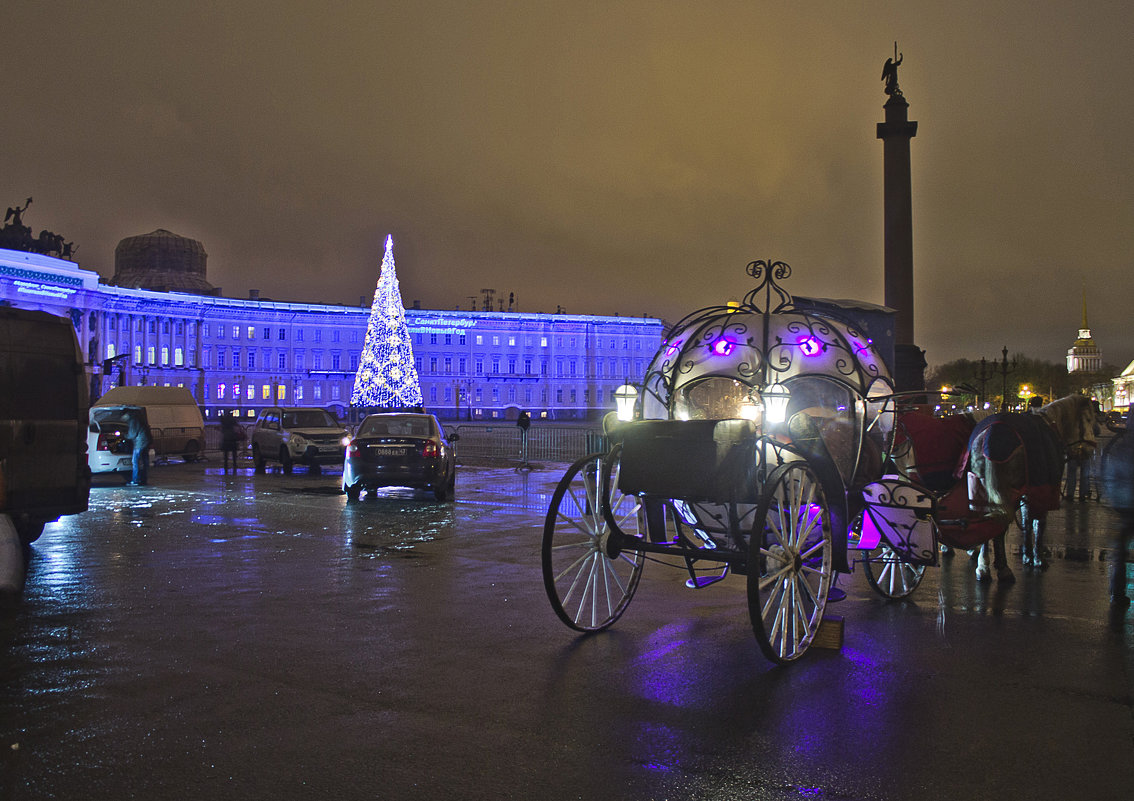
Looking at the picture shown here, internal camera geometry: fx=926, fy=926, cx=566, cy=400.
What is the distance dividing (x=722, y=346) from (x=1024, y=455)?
148 inches

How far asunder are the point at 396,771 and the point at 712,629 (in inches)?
136

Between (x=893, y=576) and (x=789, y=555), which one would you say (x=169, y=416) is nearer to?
(x=893, y=576)

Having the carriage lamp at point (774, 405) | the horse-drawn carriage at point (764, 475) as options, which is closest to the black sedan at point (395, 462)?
the horse-drawn carriage at point (764, 475)

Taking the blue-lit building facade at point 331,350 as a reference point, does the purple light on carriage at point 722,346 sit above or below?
below

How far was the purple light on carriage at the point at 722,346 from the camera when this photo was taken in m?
7.53

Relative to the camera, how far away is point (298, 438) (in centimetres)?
2506

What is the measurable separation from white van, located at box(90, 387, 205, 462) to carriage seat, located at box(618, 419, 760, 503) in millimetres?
24492

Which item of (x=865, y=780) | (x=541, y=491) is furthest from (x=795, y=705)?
(x=541, y=491)

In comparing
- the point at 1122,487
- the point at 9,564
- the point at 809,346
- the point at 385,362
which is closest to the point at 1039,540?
the point at 1122,487

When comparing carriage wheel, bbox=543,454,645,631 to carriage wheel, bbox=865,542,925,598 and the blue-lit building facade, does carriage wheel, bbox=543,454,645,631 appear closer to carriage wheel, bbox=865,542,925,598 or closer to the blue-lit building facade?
carriage wheel, bbox=865,542,925,598

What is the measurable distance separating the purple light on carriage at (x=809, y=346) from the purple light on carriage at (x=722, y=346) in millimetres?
561

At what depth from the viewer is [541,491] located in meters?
20.0

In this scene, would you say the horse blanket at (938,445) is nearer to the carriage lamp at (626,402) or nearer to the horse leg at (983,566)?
the horse leg at (983,566)

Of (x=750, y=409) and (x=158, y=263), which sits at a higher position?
(x=158, y=263)
